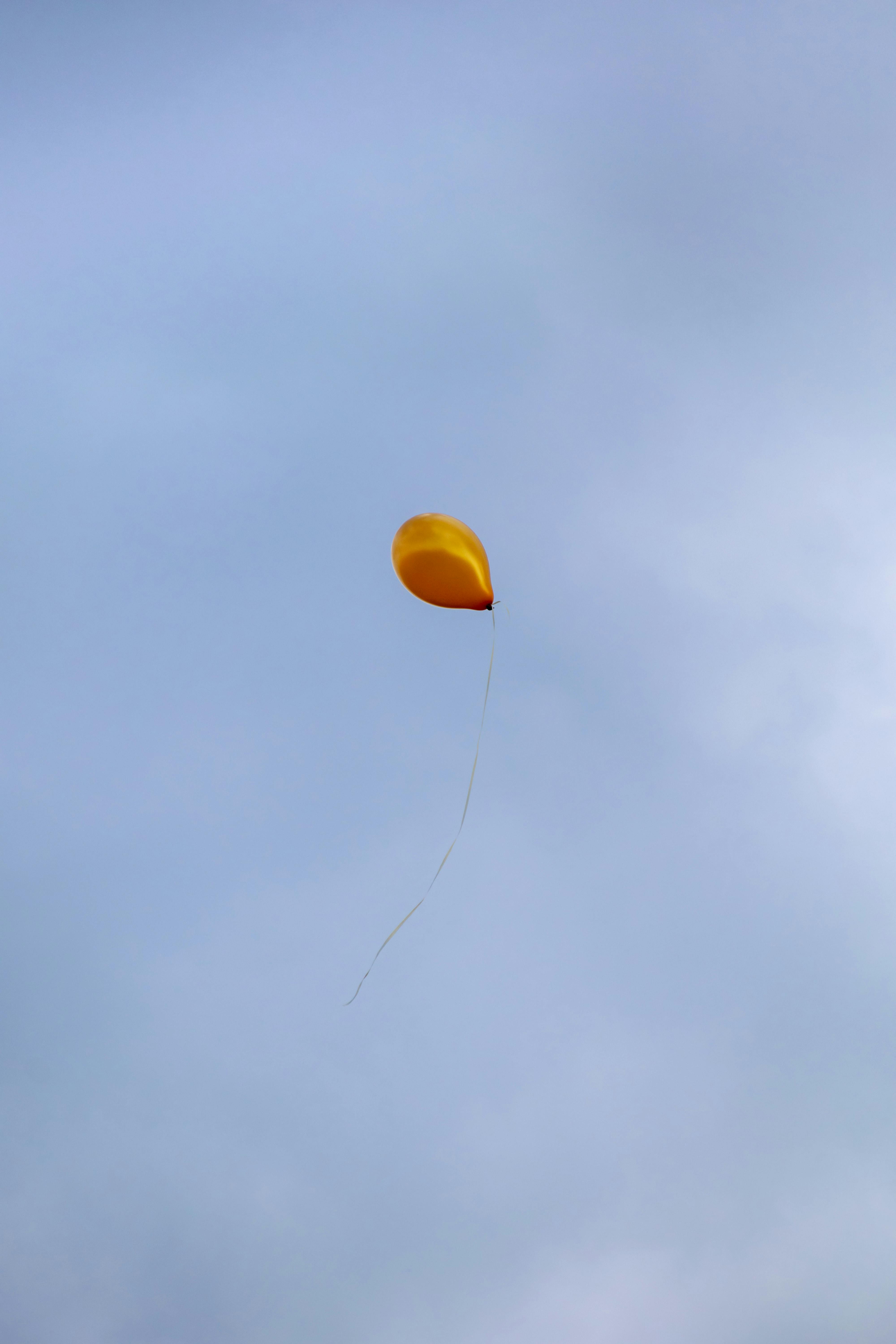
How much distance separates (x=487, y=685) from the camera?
12.4m

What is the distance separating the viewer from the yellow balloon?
10.8 m

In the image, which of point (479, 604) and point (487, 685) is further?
point (487, 685)

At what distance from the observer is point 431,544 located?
1077 cm

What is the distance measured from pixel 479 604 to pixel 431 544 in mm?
920

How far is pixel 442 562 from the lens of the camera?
10.8 metres

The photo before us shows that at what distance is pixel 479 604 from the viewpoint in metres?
11.2

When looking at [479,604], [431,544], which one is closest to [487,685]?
[479,604]

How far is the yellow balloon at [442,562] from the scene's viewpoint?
1079cm

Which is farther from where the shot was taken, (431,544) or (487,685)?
(487,685)

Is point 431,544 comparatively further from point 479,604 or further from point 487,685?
point 487,685

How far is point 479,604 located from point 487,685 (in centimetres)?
153

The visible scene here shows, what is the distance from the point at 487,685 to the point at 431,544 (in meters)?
2.35
